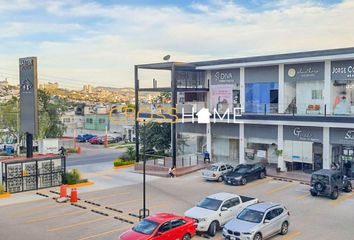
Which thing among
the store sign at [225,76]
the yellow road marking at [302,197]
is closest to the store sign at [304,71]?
the store sign at [225,76]

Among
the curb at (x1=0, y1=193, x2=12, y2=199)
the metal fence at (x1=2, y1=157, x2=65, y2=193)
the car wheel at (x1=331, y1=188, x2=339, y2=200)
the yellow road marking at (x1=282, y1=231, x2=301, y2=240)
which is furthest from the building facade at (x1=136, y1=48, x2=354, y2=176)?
the curb at (x1=0, y1=193, x2=12, y2=199)

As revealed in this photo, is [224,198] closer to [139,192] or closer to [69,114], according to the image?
[139,192]

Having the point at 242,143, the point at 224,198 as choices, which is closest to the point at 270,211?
the point at 224,198

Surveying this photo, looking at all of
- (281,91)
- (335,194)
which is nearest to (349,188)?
(335,194)

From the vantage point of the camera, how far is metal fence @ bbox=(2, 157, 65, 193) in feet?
96.2

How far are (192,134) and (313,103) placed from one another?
12013 millimetres

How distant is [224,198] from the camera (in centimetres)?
2112

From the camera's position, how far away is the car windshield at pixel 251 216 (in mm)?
18672

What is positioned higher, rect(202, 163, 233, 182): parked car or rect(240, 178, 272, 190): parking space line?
rect(202, 163, 233, 182): parked car

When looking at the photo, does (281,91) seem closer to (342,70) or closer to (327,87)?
(327,87)

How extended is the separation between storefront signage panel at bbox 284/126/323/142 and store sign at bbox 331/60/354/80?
4058 millimetres

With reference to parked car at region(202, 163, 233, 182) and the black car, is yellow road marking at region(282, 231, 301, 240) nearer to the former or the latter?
the black car

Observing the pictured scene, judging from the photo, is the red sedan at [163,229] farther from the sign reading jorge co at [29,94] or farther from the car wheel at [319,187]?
the sign reading jorge co at [29,94]

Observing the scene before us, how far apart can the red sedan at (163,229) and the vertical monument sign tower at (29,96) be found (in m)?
15.0
